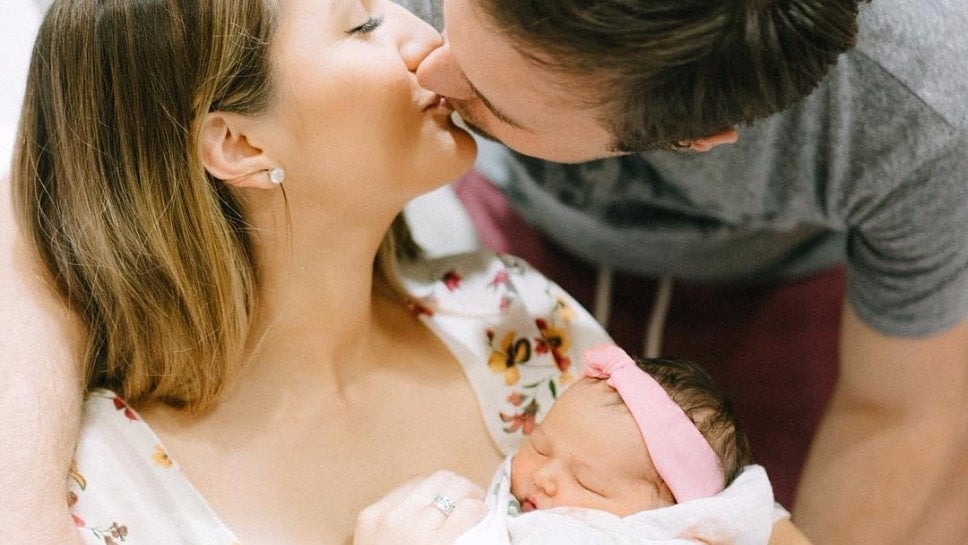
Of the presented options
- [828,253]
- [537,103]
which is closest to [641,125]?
[537,103]

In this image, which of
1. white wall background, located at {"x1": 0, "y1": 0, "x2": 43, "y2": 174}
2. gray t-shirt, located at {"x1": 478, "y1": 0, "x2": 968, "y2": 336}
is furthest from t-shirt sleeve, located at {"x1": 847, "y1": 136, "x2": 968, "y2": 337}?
white wall background, located at {"x1": 0, "y1": 0, "x2": 43, "y2": 174}

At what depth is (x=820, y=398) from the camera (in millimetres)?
2275

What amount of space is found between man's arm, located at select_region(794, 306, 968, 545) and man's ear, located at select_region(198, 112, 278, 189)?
0.95m

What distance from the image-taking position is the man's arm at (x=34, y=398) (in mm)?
1021

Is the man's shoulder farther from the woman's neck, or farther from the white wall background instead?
A: the white wall background

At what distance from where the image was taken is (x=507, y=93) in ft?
3.47

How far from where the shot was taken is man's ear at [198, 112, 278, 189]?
1.13 meters

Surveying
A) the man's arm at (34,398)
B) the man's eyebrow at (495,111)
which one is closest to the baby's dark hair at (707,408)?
the man's eyebrow at (495,111)

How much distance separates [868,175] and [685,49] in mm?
487

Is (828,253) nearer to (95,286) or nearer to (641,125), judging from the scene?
(641,125)

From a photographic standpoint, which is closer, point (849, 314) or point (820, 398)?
point (849, 314)

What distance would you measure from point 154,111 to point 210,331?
275 mm

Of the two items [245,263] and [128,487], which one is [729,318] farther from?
[128,487]

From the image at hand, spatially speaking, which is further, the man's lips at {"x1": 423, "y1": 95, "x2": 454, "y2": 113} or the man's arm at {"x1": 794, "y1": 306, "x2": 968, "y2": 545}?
the man's arm at {"x1": 794, "y1": 306, "x2": 968, "y2": 545}
